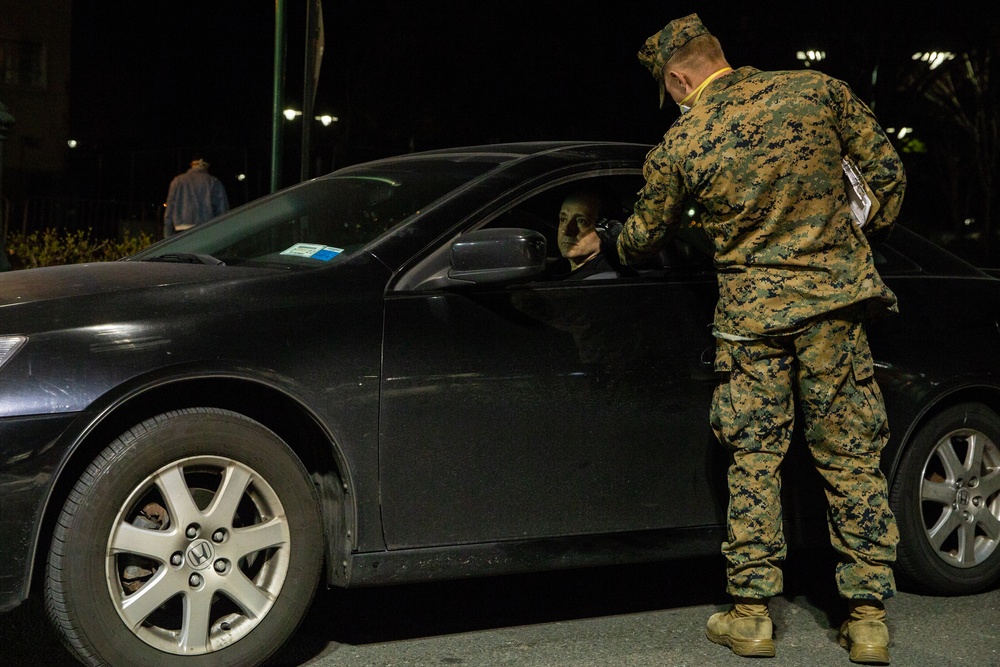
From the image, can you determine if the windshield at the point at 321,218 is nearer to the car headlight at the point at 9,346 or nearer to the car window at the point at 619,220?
the car window at the point at 619,220

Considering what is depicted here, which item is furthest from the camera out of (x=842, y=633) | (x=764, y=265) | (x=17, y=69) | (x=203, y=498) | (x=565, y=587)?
(x=17, y=69)

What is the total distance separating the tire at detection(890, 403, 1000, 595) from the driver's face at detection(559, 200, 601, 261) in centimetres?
135

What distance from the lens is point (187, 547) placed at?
3.42 metres

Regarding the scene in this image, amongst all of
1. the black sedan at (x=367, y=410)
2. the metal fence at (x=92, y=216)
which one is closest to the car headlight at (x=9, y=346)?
the black sedan at (x=367, y=410)

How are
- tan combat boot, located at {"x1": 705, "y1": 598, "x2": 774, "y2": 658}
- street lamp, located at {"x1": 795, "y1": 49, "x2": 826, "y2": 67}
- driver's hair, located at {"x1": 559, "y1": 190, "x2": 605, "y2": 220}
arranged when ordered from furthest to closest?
1. street lamp, located at {"x1": 795, "y1": 49, "x2": 826, "y2": 67}
2. driver's hair, located at {"x1": 559, "y1": 190, "x2": 605, "y2": 220}
3. tan combat boot, located at {"x1": 705, "y1": 598, "x2": 774, "y2": 658}

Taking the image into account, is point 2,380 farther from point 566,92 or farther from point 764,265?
point 566,92

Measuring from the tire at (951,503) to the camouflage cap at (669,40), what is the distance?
1590 mm

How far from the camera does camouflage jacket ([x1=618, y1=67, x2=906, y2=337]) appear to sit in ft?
12.4

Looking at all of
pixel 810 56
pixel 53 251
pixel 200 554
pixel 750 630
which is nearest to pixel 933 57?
pixel 810 56

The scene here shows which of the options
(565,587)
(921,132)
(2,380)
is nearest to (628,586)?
(565,587)

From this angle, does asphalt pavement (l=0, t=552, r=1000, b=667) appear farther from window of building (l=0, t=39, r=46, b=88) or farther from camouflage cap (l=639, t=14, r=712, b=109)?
window of building (l=0, t=39, r=46, b=88)

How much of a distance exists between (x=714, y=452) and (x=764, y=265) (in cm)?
67

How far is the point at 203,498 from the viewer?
3.49m

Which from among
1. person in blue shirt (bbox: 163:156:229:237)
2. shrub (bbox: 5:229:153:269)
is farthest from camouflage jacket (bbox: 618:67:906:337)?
person in blue shirt (bbox: 163:156:229:237)
